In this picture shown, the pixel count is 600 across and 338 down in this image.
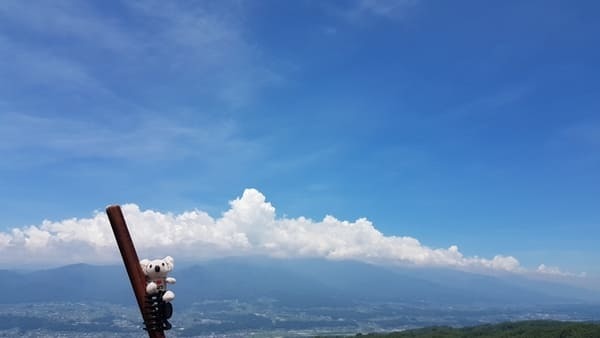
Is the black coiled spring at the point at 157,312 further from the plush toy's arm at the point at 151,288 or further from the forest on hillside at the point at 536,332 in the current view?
the forest on hillside at the point at 536,332

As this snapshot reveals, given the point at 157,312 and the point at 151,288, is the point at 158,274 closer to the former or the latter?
the point at 151,288

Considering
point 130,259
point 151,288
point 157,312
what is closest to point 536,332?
point 157,312

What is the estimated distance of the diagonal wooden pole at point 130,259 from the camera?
4.57 meters

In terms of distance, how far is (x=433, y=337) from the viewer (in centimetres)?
8400

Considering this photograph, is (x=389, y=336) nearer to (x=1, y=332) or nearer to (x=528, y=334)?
(x=528, y=334)

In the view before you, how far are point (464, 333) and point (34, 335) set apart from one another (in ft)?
559

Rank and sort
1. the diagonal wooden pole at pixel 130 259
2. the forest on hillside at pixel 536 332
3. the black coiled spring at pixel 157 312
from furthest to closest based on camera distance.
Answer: the forest on hillside at pixel 536 332
the black coiled spring at pixel 157 312
the diagonal wooden pole at pixel 130 259

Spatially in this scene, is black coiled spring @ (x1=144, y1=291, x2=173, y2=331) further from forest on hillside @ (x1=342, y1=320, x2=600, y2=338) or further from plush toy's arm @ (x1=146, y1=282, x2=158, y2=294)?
forest on hillside @ (x1=342, y1=320, x2=600, y2=338)

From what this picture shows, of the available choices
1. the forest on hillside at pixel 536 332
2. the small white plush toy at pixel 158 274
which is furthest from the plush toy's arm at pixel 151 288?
the forest on hillside at pixel 536 332

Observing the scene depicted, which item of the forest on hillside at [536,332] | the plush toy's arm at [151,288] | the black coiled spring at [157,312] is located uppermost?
the plush toy's arm at [151,288]

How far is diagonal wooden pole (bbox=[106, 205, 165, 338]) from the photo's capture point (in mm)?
4566

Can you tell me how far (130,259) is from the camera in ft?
15.4

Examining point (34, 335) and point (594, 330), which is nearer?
point (594, 330)

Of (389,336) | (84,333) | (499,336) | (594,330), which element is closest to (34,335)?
(84,333)
